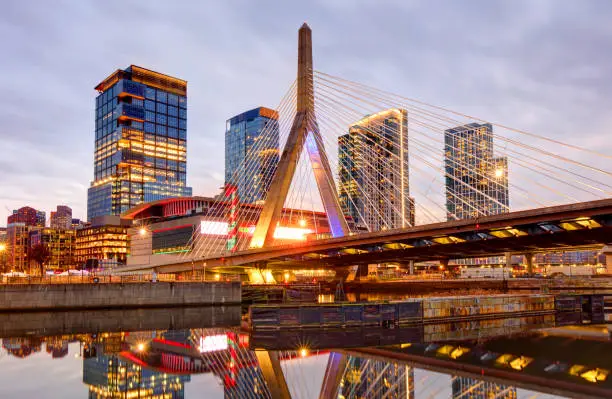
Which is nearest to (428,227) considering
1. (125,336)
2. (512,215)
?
(512,215)

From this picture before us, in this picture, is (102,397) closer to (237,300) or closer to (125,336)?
(125,336)

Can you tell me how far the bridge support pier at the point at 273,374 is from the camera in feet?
54.4

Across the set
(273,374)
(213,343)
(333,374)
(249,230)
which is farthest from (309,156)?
(249,230)

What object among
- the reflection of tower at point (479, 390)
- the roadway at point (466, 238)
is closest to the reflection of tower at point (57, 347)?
the reflection of tower at point (479, 390)

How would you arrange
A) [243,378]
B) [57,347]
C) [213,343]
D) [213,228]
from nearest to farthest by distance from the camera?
[243,378] < [57,347] < [213,343] < [213,228]

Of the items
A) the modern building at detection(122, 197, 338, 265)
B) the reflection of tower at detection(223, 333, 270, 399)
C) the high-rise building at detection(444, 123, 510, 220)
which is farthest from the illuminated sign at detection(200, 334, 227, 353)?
the modern building at detection(122, 197, 338, 265)

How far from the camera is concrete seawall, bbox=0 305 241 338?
33781mm

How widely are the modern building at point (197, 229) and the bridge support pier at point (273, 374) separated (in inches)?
3987

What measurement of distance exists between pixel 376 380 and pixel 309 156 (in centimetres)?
4424

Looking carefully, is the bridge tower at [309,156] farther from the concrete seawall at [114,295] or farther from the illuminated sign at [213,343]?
the illuminated sign at [213,343]

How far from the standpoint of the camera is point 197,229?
5389 inches

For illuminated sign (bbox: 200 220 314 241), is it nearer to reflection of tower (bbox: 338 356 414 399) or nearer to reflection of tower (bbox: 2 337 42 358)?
reflection of tower (bbox: 2 337 42 358)

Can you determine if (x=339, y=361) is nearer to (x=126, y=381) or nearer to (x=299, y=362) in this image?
(x=299, y=362)

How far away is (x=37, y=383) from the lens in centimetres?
1822
